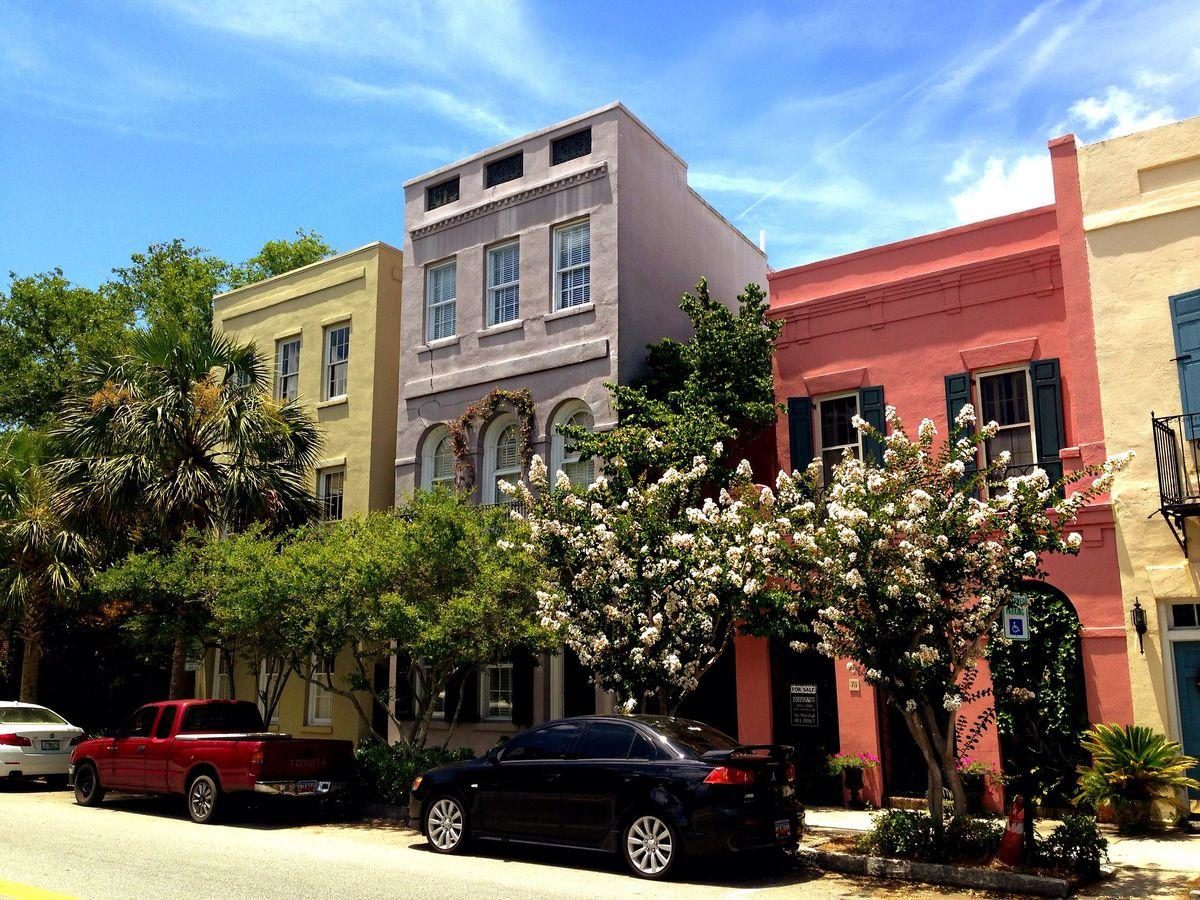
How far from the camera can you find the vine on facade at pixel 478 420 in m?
19.4

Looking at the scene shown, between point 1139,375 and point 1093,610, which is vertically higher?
point 1139,375

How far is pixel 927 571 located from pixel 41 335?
2983cm

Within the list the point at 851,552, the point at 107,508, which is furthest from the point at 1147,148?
the point at 107,508

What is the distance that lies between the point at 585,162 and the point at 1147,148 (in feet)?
30.8

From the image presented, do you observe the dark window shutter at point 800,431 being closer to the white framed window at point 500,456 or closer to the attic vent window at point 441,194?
the white framed window at point 500,456

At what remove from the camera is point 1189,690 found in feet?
42.4

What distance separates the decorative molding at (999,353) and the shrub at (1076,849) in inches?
281

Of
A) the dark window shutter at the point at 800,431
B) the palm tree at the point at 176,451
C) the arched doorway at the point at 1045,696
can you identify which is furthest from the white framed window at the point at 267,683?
the arched doorway at the point at 1045,696

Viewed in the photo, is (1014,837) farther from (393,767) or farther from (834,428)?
(393,767)

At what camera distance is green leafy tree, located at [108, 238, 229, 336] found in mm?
32625

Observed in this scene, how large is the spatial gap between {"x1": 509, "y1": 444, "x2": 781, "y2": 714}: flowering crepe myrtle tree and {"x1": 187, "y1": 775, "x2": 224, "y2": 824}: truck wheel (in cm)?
491

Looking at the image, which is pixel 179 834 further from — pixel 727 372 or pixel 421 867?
pixel 727 372

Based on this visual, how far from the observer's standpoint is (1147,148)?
558 inches

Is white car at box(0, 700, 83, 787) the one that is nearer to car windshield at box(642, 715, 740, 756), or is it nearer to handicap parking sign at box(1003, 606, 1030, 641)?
car windshield at box(642, 715, 740, 756)
